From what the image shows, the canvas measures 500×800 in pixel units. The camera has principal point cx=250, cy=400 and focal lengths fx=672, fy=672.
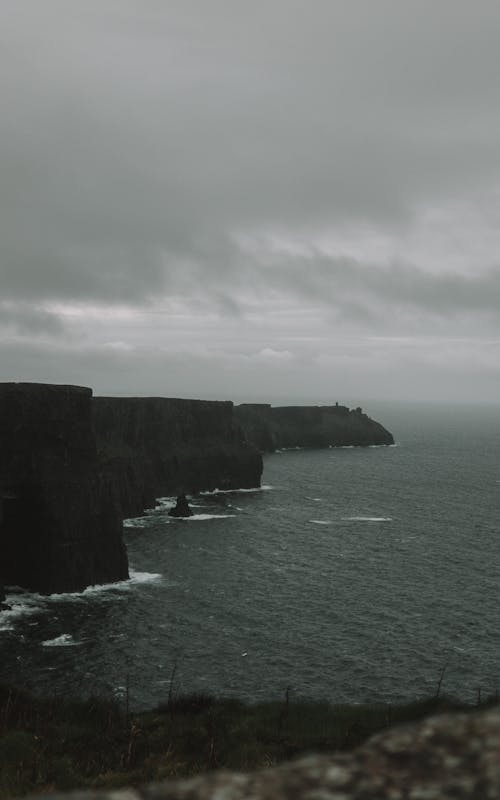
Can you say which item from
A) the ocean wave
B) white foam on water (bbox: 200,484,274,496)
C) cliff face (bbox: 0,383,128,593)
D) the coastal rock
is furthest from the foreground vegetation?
white foam on water (bbox: 200,484,274,496)

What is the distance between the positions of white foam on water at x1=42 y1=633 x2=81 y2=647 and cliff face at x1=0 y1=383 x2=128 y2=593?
481 inches

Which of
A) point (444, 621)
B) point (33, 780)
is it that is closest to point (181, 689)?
point (33, 780)

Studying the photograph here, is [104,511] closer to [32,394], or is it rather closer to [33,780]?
[32,394]

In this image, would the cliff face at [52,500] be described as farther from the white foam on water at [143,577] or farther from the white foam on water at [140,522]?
the white foam on water at [140,522]

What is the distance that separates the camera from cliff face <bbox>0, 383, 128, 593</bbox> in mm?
64562

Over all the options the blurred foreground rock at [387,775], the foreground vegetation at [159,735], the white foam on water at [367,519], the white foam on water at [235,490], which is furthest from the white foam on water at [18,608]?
the white foam on water at [235,490]

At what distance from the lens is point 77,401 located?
69.6 metres

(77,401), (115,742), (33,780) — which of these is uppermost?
(77,401)

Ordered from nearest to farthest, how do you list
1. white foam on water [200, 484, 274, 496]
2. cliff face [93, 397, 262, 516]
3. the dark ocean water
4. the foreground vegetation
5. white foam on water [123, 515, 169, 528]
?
the foreground vegetation, the dark ocean water, white foam on water [123, 515, 169, 528], cliff face [93, 397, 262, 516], white foam on water [200, 484, 274, 496]

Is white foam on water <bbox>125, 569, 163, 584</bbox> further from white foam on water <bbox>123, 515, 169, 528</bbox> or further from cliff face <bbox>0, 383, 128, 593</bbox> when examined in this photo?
white foam on water <bbox>123, 515, 169, 528</bbox>

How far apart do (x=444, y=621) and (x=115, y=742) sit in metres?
37.5

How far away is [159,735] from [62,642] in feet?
81.0

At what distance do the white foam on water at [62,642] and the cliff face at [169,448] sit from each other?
48954 millimetres

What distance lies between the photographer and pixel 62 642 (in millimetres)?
51344
